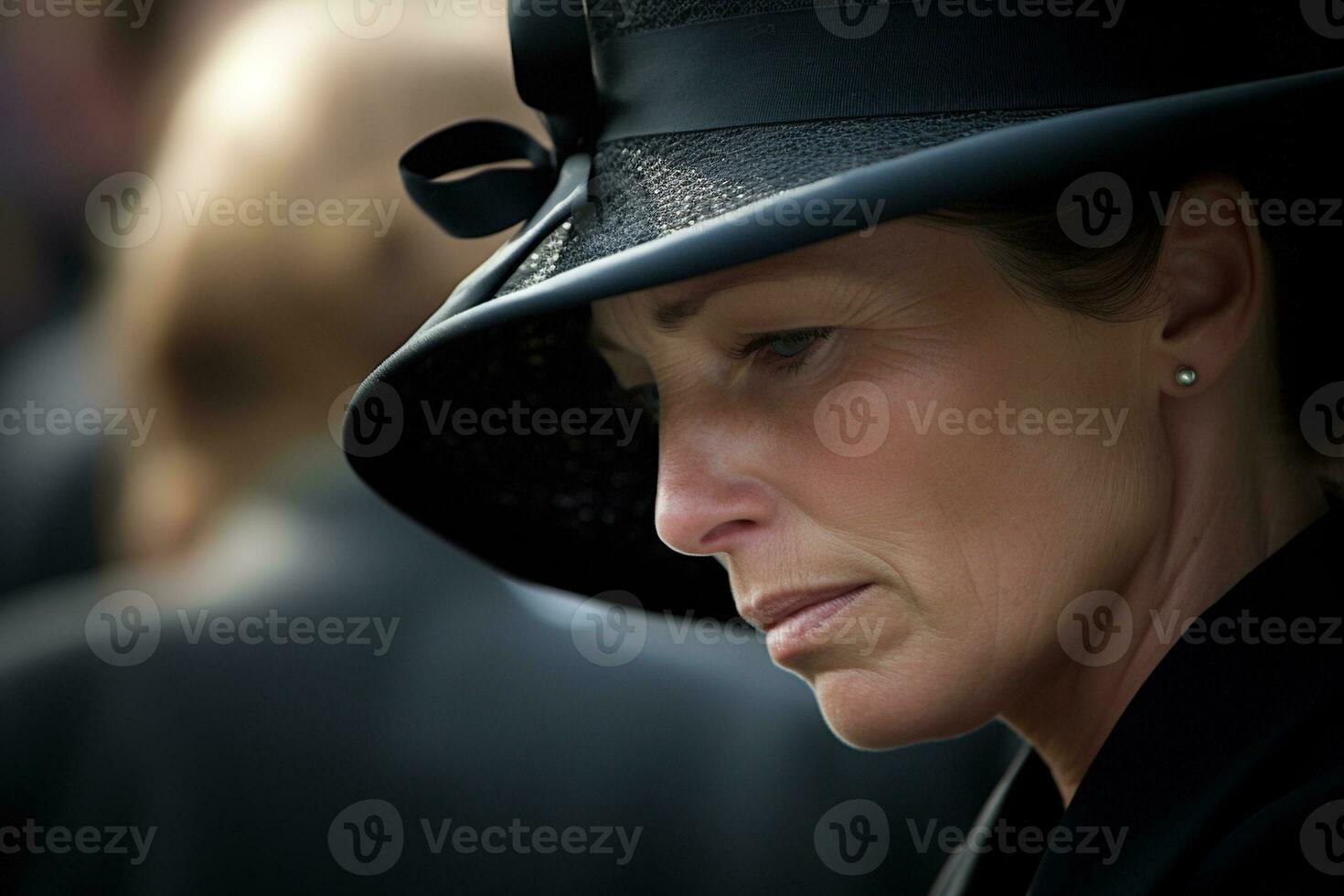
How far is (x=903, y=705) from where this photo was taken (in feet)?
4.23

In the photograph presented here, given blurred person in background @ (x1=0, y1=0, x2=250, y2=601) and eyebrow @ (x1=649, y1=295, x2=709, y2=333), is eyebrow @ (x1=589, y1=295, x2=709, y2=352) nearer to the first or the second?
eyebrow @ (x1=649, y1=295, x2=709, y2=333)

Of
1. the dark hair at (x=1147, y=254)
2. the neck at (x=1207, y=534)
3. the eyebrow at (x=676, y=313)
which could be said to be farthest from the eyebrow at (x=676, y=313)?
the neck at (x=1207, y=534)

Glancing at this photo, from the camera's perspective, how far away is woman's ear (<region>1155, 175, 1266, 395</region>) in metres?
1.23

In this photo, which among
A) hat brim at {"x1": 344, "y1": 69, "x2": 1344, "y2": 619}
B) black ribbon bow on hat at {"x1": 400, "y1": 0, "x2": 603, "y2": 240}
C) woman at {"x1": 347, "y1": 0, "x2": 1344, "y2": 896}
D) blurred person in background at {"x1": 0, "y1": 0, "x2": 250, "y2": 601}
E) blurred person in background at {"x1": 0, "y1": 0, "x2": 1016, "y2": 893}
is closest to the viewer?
hat brim at {"x1": 344, "y1": 69, "x2": 1344, "y2": 619}

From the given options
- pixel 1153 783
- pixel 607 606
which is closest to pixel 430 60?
pixel 607 606

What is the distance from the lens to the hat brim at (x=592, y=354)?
98cm

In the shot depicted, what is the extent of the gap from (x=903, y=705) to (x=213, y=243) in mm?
1680

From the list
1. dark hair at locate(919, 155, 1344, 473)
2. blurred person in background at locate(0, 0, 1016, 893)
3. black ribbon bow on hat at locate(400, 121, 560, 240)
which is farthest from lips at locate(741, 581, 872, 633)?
blurred person in background at locate(0, 0, 1016, 893)

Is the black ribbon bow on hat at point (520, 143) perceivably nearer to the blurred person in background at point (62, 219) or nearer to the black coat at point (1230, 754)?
the black coat at point (1230, 754)

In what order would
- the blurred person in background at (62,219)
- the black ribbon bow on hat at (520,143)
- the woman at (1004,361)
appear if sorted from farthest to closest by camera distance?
the blurred person in background at (62,219), the black ribbon bow on hat at (520,143), the woman at (1004,361)

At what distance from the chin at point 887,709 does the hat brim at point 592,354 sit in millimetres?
460

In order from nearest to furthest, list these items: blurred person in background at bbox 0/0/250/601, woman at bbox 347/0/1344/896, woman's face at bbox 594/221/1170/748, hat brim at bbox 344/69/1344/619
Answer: hat brim at bbox 344/69/1344/619 → woman at bbox 347/0/1344/896 → woman's face at bbox 594/221/1170/748 → blurred person in background at bbox 0/0/250/601

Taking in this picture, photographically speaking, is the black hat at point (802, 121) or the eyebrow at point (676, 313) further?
the eyebrow at point (676, 313)

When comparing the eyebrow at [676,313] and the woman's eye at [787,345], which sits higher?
the eyebrow at [676,313]
